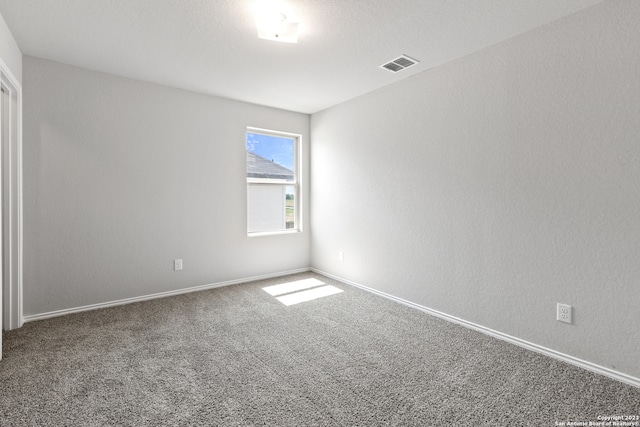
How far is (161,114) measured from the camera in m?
3.49

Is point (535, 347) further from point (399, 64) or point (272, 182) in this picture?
point (272, 182)

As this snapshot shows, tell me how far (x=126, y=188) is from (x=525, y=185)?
3.80 m

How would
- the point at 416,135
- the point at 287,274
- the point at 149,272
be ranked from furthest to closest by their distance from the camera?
1. the point at 287,274
2. the point at 149,272
3. the point at 416,135

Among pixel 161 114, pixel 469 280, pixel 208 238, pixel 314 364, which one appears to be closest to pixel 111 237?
pixel 208 238

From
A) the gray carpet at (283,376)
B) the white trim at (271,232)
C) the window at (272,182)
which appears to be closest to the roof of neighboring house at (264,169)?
the window at (272,182)

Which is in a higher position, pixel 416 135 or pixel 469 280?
pixel 416 135

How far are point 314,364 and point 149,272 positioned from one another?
235 cm

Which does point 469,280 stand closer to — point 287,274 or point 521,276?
point 521,276

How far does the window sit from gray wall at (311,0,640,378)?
139 centimetres

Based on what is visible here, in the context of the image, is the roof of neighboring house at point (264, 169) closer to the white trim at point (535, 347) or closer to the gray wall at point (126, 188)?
the gray wall at point (126, 188)

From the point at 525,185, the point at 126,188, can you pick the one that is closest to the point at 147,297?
the point at 126,188

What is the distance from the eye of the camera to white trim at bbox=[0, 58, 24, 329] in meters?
2.62

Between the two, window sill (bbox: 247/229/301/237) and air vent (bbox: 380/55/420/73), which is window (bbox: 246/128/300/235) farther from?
air vent (bbox: 380/55/420/73)

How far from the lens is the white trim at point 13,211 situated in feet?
8.59
